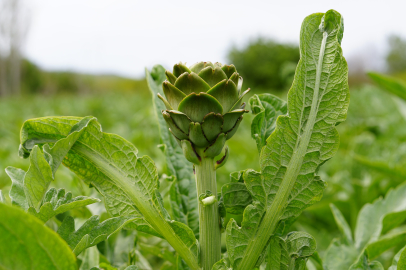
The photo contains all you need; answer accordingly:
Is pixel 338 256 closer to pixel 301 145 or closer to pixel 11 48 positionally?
pixel 301 145

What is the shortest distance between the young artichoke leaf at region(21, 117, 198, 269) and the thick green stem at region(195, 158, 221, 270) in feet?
0.06

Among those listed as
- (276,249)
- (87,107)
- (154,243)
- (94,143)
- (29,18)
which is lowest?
(87,107)

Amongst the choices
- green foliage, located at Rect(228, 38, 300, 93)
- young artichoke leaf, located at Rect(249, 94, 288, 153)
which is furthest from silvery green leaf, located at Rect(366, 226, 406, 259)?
green foliage, located at Rect(228, 38, 300, 93)

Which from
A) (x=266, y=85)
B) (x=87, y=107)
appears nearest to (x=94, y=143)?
(x=87, y=107)

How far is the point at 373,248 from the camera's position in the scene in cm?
73

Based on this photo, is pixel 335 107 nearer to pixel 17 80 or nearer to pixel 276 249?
pixel 276 249

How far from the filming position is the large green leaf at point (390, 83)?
1.27m

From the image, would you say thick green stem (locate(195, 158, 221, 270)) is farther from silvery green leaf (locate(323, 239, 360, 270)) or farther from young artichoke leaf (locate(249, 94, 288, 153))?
silvery green leaf (locate(323, 239, 360, 270))

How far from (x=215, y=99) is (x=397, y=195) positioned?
702 millimetres

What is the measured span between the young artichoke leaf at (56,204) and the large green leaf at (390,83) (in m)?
1.15

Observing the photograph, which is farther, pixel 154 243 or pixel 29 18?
pixel 29 18

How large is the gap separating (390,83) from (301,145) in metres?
0.96

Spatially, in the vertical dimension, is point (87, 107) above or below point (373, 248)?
below

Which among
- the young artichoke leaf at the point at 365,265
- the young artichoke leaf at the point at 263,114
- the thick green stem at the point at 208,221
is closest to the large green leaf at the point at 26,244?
the thick green stem at the point at 208,221
